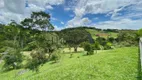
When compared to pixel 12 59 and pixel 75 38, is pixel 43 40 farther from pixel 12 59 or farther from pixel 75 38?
pixel 75 38

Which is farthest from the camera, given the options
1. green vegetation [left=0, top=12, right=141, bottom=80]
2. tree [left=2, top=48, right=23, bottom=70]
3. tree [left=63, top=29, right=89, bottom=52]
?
tree [left=63, top=29, right=89, bottom=52]

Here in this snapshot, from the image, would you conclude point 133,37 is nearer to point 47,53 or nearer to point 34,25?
point 47,53

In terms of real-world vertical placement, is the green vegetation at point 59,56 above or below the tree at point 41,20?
below

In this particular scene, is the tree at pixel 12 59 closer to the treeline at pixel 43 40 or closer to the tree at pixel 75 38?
the treeline at pixel 43 40

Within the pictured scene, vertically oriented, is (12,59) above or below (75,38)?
below

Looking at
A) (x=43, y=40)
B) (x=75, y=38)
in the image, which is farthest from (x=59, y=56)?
(x=75, y=38)

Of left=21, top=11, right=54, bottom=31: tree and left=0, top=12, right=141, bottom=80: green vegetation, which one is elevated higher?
left=21, top=11, right=54, bottom=31: tree

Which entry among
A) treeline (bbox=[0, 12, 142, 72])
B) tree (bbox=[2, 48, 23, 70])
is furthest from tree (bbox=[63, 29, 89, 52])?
tree (bbox=[2, 48, 23, 70])

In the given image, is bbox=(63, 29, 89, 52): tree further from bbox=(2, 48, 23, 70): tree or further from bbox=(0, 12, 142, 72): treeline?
bbox=(2, 48, 23, 70): tree

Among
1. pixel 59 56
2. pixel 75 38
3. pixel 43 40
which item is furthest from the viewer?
pixel 75 38

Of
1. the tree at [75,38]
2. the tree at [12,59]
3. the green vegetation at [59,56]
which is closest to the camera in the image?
the green vegetation at [59,56]

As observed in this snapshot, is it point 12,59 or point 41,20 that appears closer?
point 12,59

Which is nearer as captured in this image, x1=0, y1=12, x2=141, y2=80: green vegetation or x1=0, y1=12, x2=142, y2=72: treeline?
x1=0, y1=12, x2=141, y2=80: green vegetation

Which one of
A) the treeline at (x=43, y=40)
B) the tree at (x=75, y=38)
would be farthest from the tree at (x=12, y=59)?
the tree at (x=75, y=38)
